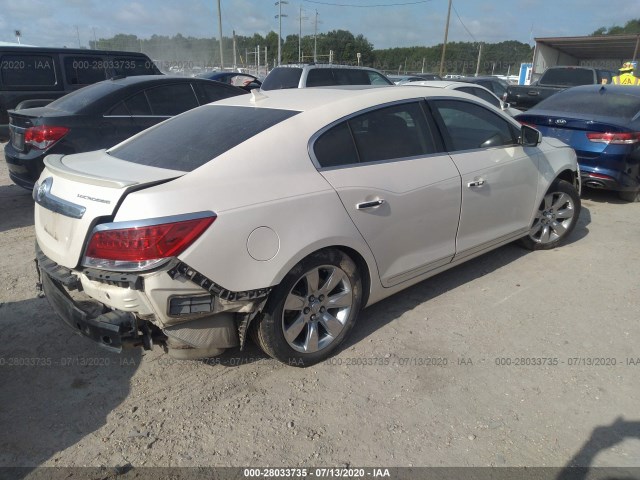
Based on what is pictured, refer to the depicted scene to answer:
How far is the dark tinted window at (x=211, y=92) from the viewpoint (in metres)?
6.60

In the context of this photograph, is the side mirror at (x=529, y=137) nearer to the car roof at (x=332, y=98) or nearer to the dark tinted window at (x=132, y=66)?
the car roof at (x=332, y=98)

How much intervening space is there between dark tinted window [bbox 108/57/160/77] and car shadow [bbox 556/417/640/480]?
9152 mm

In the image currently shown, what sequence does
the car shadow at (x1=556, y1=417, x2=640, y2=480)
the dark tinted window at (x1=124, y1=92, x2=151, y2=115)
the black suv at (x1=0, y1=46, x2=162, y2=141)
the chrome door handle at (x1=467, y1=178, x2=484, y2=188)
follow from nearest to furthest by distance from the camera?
the car shadow at (x1=556, y1=417, x2=640, y2=480) → the chrome door handle at (x1=467, y1=178, x2=484, y2=188) → the dark tinted window at (x1=124, y1=92, x2=151, y2=115) → the black suv at (x1=0, y1=46, x2=162, y2=141)

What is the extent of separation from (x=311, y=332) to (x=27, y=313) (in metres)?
2.23

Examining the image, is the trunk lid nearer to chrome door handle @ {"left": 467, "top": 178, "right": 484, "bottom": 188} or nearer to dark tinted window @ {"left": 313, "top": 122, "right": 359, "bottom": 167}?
dark tinted window @ {"left": 313, "top": 122, "right": 359, "bottom": 167}

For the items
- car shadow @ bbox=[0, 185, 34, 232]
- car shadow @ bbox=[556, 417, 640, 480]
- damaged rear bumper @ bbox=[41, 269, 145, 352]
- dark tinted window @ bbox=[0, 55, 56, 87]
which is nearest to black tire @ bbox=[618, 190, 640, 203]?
car shadow @ bbox=[556, 417, 640, 480]

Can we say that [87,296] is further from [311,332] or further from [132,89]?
[132,89]

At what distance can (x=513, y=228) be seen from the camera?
431 centimetres

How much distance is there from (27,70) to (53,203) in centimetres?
672

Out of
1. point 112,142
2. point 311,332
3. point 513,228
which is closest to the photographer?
point 311,332

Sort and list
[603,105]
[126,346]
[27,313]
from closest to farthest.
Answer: [126,346]
[27,313]
[603,105]

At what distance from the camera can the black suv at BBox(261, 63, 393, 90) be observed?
9.59 m

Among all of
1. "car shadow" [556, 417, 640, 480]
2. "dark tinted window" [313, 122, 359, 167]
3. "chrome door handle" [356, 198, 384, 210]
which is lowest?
"car shadow" [556, 417, 640, 480]

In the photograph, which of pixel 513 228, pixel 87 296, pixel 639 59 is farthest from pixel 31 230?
pixel 639 59
